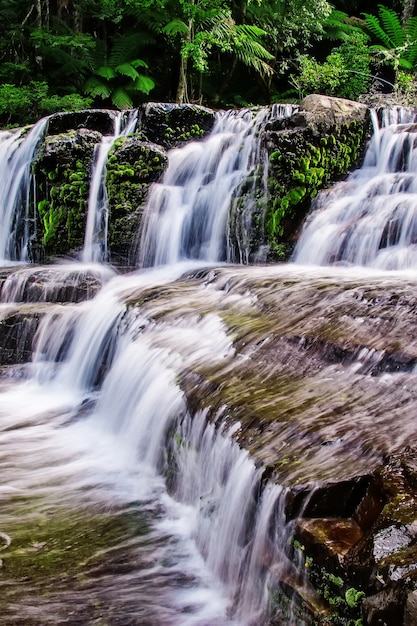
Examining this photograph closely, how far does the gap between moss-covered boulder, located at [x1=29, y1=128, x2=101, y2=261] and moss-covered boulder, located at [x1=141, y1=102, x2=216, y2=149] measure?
3.01 ft

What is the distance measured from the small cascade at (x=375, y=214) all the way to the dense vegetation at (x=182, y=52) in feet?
16.5

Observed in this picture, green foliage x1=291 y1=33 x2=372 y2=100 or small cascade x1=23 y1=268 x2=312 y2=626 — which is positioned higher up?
green foliage x1=291 y1=33 x2=372 y2=100

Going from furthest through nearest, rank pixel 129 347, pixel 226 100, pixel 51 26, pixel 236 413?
pixel 226 100 < pixel 51 26 < pixel 129 347 < pixel 236 413

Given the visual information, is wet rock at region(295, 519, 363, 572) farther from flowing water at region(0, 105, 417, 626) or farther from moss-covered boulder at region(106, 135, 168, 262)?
moss-covered boulder at region(106, 135, 168, 262)

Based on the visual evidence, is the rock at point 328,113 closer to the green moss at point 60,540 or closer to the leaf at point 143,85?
the green moss at point 60,540

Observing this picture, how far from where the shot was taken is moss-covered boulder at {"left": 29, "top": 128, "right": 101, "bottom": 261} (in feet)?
29.1

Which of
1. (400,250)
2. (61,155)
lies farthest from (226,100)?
(400,250)

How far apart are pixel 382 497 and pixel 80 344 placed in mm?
4209

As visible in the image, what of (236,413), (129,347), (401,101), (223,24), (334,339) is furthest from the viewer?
(223,24)

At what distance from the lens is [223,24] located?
13.1m

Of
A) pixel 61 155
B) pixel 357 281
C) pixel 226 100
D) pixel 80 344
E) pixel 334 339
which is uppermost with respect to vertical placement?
pixel 226 100

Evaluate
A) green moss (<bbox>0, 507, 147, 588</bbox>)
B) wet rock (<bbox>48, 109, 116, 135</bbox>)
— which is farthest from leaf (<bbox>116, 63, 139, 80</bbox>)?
green moss (<bbox>0, 507, 147, 588</bbox>)

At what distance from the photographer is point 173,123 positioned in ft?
30.8

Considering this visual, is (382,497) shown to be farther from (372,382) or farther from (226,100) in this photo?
(226,100)
